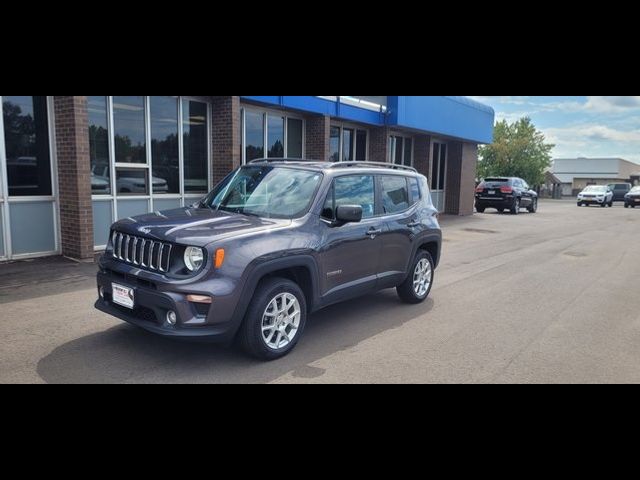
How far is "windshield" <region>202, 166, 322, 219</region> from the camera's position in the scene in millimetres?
5199

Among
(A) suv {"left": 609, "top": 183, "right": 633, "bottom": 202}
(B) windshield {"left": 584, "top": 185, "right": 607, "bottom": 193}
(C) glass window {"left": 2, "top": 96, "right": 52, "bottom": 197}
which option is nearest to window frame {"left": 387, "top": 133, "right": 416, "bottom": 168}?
(C) glass window {"left": 2, "top": 96, "right": 52, "bottom": 197}

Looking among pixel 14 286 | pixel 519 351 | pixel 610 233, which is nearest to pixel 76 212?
pixel 14 286

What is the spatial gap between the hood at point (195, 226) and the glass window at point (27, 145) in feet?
15.8

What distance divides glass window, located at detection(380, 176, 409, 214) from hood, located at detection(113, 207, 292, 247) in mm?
1733

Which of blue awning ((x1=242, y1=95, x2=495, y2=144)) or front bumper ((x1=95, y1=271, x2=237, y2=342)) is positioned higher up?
blue awning ((x1=242, y1=95, x2=495, y2=144))

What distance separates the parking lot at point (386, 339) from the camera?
437 cm

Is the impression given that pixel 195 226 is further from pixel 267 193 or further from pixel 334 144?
pixel 334 144

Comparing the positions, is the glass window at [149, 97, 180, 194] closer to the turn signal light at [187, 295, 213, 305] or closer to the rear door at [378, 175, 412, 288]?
Result: the rear door at [378, 175, 412, 288]

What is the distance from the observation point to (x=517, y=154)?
5216 cm

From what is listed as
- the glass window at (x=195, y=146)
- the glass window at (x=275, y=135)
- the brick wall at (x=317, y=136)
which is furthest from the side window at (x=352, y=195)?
the brick wall at (x=317, y=136)

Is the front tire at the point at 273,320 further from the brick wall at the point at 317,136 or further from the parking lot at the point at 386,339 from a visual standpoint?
the brick wall at the point at 317,136

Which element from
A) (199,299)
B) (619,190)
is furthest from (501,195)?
(619,190)

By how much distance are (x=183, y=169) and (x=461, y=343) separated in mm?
7767

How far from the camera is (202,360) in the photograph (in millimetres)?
4574
